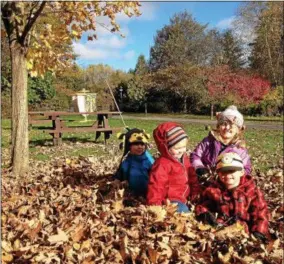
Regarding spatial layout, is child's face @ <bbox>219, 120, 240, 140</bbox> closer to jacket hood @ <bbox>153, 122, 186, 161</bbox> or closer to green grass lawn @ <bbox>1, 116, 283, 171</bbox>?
jacket hood @ <bbox>153, 122, 186, 161</bbox>

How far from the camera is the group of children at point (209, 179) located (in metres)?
3.81

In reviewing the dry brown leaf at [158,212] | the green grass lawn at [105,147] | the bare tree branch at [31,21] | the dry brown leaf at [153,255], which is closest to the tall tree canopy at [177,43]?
the green grass lawn at [105,147]

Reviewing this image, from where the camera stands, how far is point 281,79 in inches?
1194

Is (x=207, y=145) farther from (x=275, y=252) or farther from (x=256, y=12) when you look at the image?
(x=256, y=12)

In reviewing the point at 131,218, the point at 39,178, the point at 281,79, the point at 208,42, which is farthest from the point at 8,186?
the point at 281,79

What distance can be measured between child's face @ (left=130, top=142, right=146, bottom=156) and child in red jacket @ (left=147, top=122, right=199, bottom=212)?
700mm

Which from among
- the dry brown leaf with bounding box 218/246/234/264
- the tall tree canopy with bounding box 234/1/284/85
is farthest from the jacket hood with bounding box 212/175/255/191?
the tall tree canopy with bounding box 234/1/284/85

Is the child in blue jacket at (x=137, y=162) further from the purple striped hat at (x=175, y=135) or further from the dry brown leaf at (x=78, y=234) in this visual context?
the dry brown leaf at (x=78, y=234)

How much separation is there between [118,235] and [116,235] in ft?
0.09

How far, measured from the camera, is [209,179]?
4465mm

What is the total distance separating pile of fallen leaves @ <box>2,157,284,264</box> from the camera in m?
3.34

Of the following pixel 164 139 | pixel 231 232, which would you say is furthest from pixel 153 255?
pixel 164 139

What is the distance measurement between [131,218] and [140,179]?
0.98 metres

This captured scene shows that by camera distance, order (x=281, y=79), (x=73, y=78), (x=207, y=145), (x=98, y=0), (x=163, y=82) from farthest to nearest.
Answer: (x=73, y=78) → (x=281, y=79) → (x=163, y=82) → (x=98, y=0) → (x=207, y=145)
